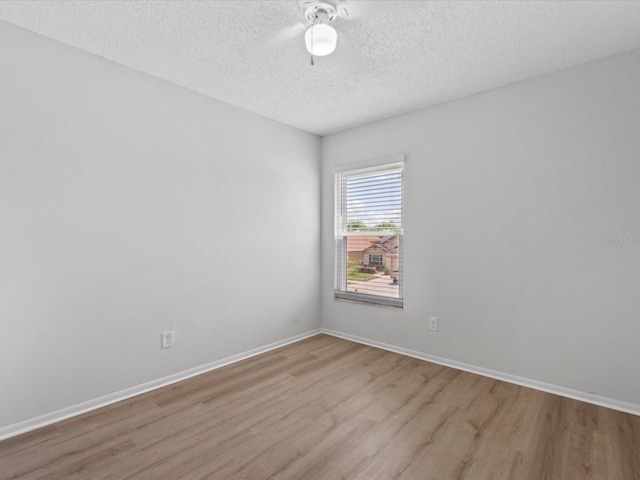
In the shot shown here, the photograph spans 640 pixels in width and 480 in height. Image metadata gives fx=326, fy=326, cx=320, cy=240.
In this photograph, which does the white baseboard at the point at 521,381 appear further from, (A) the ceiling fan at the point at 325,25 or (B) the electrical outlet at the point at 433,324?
(A) the ceiling fan at the point at 325,25

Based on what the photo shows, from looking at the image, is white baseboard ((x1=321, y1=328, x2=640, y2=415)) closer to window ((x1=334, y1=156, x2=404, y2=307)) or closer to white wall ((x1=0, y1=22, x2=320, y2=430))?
window ((x1=334, y1=156, x2=404, y2=307))

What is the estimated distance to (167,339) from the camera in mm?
2643

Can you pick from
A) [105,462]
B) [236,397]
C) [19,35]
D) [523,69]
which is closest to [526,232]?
[523,69]

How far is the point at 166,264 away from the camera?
263cm

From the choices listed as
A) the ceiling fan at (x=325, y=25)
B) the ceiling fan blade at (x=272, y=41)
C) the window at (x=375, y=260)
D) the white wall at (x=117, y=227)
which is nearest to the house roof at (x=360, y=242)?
the window at (x=375, y=260)

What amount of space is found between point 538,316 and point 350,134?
2.57 m

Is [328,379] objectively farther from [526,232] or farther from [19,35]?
[19,35]

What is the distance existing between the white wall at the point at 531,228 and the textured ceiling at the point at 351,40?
0.97 feet

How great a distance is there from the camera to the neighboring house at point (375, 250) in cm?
346

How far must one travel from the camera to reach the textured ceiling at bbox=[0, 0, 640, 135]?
181 cm

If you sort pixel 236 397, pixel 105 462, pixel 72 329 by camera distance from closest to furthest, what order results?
pixel 105 462 → pixel 72 329 → pixel 236 397

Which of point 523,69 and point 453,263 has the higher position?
point 523,69

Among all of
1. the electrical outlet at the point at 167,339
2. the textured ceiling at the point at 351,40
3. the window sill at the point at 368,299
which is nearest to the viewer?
the textured ceiling at the point at 351,40

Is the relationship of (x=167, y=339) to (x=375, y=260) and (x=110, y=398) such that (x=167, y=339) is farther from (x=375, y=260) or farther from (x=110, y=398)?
(x=375, y=260)
